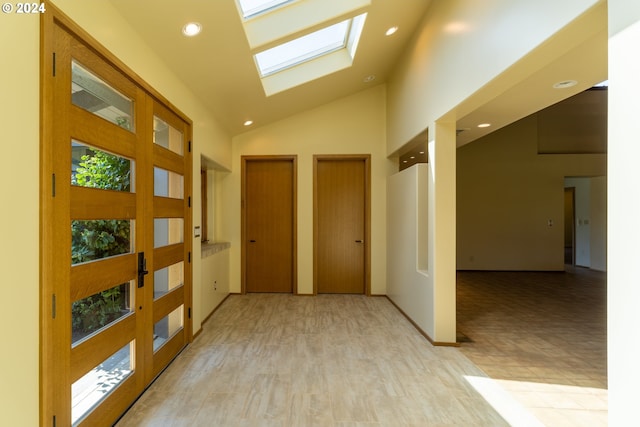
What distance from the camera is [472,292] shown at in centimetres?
560

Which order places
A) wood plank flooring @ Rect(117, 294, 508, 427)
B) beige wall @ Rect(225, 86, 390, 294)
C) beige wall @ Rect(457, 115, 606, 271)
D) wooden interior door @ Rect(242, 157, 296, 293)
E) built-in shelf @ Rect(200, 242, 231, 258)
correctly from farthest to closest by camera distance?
beige wall @ Rect(457, 115, 606, 271)
wooden interior door @ Rect(242, 157, 296, 293)
beige wall @ Rect(225, 86, 390, 294)
built-in shelf @ Rect(200, 242, 231, 258)
wood plank flooring @ Rect(117, 294, 508, 427)

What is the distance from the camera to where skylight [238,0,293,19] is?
267 centimetres

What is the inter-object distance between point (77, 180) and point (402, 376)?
9.19ft

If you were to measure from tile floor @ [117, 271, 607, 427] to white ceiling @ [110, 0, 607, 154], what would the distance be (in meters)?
2.41

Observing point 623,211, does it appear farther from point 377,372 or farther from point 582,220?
point 582,220

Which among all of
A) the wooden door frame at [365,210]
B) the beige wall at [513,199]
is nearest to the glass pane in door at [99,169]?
the wooden door frame at [365,210]

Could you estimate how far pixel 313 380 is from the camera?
2.53 metres

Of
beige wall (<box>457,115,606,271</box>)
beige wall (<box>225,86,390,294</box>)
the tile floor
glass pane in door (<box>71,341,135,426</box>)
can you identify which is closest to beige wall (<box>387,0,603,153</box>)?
beige wall (<box>225,86,390,294</box>)

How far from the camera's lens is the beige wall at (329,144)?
522 cm

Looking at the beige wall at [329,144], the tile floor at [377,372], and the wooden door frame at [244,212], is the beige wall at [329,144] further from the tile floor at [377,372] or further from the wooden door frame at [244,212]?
the tile floor at [377,372]

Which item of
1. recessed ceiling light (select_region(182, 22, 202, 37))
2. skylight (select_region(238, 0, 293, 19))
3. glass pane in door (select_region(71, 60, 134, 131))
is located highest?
skylight (select_region(238, 0, 293, 19))

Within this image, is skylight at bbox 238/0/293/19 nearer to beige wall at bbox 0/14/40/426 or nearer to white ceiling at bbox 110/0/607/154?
white ceiling at bbox 110/0/607/154

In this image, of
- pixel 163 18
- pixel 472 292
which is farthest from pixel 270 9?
pixel 472 292

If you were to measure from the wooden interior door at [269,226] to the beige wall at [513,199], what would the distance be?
483cm
